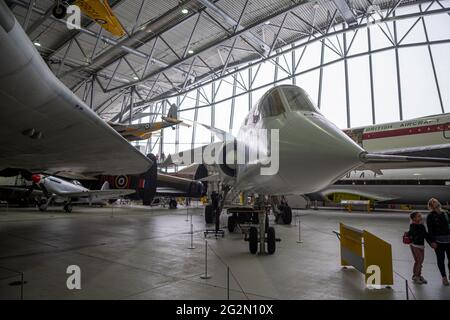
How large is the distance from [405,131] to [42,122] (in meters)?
17.3

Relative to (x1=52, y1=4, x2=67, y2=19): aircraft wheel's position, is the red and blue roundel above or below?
below

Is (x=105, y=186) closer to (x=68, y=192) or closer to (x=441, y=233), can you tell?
(x=68, y=192)

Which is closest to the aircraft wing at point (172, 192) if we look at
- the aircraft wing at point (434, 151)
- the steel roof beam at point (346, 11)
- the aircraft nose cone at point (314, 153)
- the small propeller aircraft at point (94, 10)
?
the small propeller aircraft at point (94, 10)

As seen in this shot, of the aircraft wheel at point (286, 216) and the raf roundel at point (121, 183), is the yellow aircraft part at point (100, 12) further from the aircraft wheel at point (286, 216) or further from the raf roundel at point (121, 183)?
the aircraft wheel at point (286, 216)

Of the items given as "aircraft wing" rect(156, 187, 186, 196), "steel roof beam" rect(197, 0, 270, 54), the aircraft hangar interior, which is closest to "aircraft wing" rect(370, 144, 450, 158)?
the aircraft hangar interior

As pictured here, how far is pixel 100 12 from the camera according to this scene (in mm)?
11672

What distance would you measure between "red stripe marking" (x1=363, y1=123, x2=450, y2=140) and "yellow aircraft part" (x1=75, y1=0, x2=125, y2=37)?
15.0 metres

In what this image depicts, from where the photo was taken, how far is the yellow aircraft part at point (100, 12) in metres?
11.1

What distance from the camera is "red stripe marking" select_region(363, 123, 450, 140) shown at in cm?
1475

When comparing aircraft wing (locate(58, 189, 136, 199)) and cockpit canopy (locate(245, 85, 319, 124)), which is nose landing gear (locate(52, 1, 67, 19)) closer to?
cockpit canopy (locate(245, 85, 319, 124))

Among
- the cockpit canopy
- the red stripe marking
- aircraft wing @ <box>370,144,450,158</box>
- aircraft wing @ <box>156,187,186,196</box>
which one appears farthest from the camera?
aircraft wing @ <box>156,187,186,196</box>

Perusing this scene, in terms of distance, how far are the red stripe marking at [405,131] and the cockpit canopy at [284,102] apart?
13.6 metres

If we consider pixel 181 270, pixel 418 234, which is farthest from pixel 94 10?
pixel 418 234
